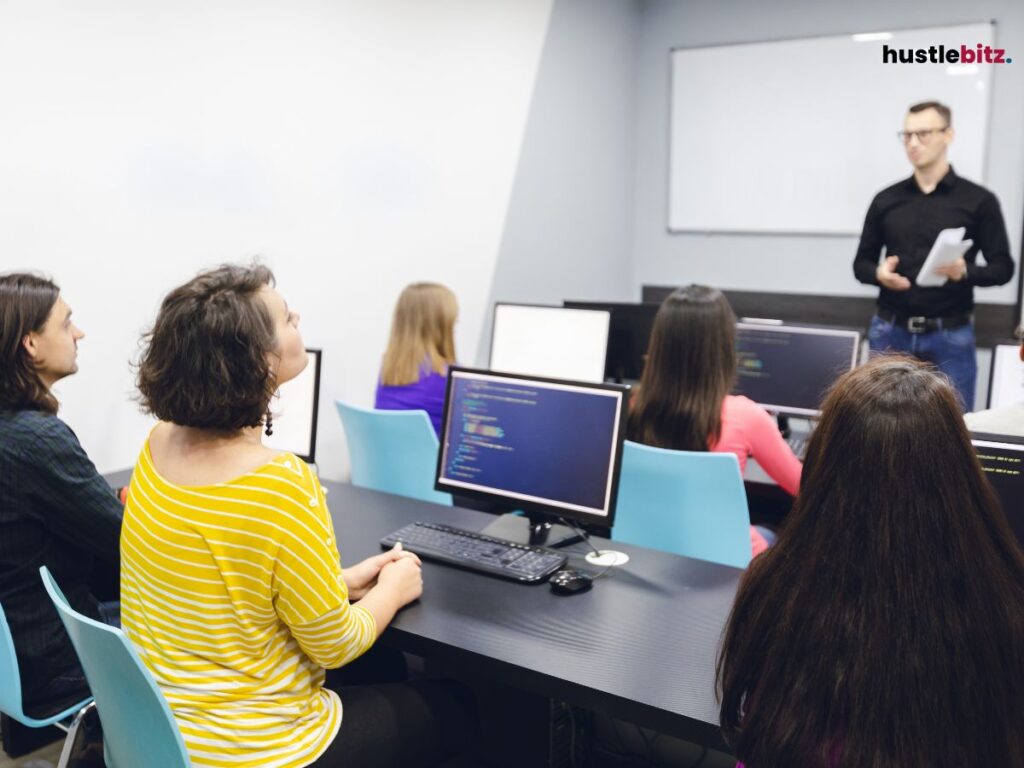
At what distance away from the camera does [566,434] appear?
77.5 inches

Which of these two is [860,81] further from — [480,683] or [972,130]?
[480,683]

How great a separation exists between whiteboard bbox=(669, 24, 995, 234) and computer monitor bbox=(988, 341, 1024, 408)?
2.66 metres

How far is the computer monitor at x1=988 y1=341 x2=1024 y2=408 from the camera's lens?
8.49ft

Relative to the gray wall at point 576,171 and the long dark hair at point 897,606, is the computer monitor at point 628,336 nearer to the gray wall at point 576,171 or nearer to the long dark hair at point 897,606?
the gray wall at point 576,171

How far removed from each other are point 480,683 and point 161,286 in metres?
1.69

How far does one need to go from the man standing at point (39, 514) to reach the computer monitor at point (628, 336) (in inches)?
84.4

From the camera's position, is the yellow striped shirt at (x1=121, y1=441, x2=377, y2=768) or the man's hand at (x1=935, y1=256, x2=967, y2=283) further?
the man's hand at (x1=935, y1=256, x2=967, y2=283)

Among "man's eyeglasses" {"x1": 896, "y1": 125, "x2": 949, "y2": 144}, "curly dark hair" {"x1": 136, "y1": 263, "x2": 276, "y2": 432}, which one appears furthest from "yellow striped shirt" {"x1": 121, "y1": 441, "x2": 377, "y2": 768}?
"man's eyeglasses" {"x1": 896, "y1": 125, "x2": 949, "y2": 144}

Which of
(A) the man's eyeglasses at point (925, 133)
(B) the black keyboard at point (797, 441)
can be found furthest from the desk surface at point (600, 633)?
(A) the man's eyeglasses at point (925, 133)

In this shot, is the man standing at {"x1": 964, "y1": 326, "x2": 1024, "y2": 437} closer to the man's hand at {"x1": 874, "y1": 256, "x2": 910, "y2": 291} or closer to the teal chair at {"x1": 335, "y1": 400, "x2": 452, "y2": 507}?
the teal chair at {"x1": 335, "y1": 400, "x2": 452, "y2": 507}

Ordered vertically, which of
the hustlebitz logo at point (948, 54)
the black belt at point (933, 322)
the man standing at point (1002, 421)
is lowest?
the man standing at point (1002, 421)

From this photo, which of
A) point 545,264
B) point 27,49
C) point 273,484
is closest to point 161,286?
point 27,49

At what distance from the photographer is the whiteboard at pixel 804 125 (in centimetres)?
486

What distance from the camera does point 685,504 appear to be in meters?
2.12
